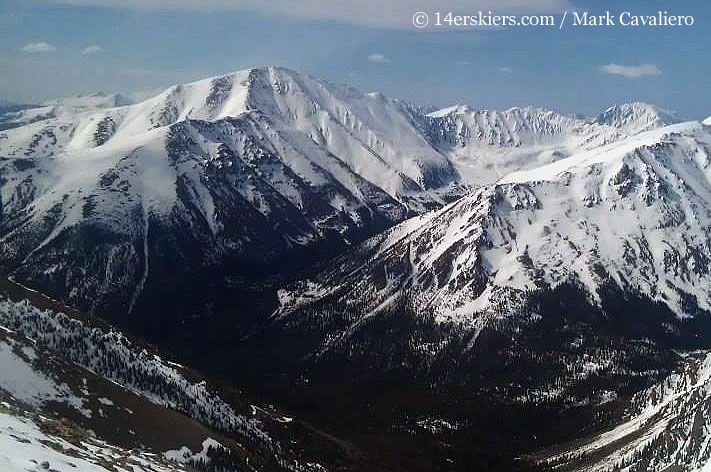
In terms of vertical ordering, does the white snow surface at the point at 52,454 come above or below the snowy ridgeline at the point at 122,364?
above

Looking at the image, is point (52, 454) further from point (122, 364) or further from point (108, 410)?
point (122, 364)

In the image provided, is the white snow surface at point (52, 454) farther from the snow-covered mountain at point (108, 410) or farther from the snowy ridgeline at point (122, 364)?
the snowy ridgeline at point (122, 364)

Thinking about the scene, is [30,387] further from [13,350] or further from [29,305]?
[29,305]

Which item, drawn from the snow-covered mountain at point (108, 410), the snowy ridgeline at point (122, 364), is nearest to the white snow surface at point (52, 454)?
the snow-covered mountain at point (108, 410)

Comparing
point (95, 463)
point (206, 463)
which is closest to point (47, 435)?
point (95, 463)

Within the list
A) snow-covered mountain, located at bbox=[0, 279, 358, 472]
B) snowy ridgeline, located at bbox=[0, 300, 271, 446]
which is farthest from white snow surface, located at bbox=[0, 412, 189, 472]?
snowy ridgeline, located at bbox=[0, 300, 271, 446]

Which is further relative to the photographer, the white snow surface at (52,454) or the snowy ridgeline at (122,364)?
the snowy ridgeline at (122,364)

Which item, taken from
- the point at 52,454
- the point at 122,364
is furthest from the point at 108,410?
the point at 52,454

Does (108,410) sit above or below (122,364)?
above

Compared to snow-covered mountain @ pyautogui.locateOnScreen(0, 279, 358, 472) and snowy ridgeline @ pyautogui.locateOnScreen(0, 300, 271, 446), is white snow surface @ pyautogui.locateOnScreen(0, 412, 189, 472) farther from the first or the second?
snowy ridgeline @ pyautogui.locateOnScreen(0, 300, 271, 446)
